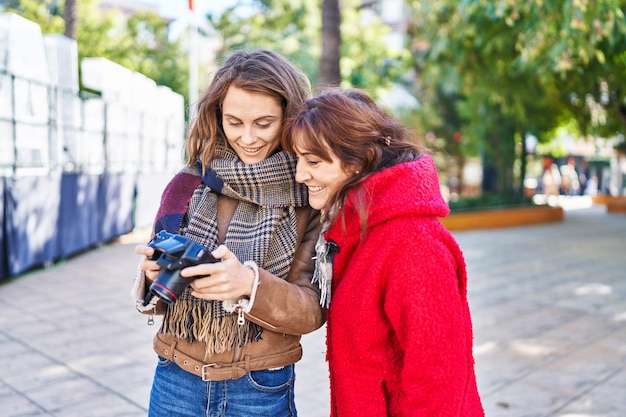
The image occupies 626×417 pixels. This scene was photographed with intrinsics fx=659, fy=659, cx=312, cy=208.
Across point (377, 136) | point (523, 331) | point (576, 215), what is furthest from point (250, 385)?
point (576, 215)

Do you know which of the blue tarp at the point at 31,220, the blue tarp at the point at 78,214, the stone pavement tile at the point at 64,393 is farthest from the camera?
the blue tarp at the point at 78,214

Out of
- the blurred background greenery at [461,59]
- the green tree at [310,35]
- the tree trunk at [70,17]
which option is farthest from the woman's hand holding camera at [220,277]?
the green tree at [310,35]

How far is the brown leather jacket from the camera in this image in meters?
1.71

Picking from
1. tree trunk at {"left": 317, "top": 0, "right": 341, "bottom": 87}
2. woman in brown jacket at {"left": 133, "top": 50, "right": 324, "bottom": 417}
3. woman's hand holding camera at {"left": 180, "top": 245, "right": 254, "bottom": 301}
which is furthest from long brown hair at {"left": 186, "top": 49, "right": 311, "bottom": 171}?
tree trunk at {"left": 317, "top": 0, "right": 341, "bottom": 87}

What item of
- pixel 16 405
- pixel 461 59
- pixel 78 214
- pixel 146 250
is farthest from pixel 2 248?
pixel 461 59

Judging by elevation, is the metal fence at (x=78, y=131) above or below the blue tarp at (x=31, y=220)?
above

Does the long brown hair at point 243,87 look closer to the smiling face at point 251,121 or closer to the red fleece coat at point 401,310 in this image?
the smiling face at point 251,121

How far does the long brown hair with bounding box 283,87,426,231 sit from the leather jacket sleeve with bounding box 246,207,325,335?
20 cm

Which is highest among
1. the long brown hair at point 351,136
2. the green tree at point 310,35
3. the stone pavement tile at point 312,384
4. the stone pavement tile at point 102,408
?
the green tree at point 310,35

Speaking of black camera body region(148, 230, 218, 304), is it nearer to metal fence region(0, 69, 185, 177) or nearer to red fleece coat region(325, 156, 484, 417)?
red fleece coat region(325, 156, 484, 417)

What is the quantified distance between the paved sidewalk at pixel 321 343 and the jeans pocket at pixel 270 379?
2164mm

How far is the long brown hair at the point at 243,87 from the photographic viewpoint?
187 centimetres

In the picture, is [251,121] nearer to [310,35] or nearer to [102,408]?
[102,408]

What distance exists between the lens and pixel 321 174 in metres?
1.74
